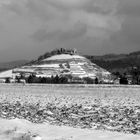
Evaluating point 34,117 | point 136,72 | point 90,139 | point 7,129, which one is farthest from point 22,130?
point 136,72

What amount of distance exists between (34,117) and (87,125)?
4.21m

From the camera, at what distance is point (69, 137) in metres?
12.0

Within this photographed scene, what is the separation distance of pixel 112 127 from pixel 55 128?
2775 millimetres

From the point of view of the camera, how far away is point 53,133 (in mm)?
12758

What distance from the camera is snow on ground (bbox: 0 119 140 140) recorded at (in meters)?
11.7

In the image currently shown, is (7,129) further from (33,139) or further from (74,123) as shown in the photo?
(74,123)

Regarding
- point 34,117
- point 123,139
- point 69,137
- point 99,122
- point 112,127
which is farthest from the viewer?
point 34,117

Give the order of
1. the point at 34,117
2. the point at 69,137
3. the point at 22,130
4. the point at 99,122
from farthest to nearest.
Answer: the point at 34,117, the point at 99,122, the point at 22,130, the point at 69,137

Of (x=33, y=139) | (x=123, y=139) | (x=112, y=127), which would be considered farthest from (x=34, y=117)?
(x=123, y=139)

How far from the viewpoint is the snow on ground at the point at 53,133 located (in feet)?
38.5

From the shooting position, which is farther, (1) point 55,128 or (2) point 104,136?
(1) point 55,128

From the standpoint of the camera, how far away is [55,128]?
44.7 feet

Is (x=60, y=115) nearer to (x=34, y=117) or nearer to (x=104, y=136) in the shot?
(x=34, y=117)

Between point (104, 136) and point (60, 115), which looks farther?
point (60, 115)
